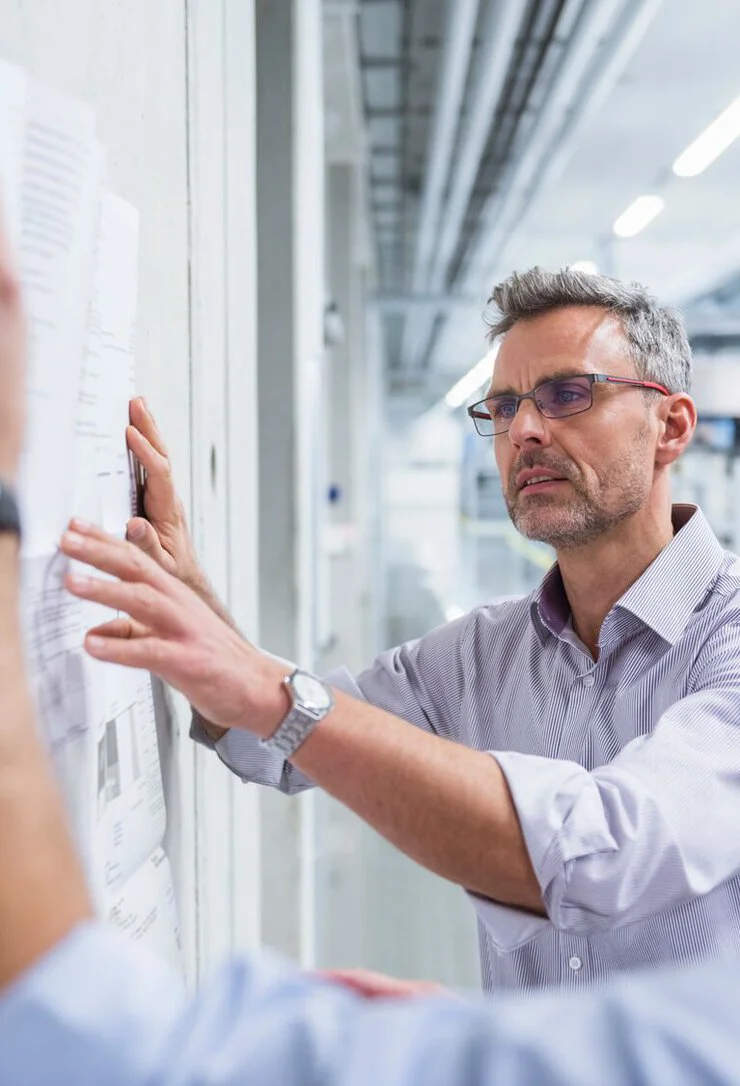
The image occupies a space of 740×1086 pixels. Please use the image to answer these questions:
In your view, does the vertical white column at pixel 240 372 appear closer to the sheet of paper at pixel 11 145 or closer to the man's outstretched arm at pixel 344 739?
the man's outstretched arm at pixel 344 739

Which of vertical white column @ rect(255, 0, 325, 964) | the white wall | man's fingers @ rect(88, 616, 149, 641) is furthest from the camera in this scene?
→ vertical white column @ rect(255, 0, 325, 964)

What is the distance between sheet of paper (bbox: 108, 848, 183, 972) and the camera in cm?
90

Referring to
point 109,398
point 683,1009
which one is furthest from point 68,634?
point 683,1009

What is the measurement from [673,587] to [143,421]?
A: 0.79 m

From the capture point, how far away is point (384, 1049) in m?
0.42

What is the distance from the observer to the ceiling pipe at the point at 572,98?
396cm

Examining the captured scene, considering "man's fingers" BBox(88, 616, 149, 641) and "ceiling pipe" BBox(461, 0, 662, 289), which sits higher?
"ceiling pipe" BBox(461, 0, 662, 289)

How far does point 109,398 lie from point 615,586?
911 mm

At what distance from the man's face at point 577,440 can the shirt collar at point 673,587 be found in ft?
0.35

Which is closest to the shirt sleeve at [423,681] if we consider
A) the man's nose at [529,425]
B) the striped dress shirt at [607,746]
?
the striped dress shirt at [607,746]

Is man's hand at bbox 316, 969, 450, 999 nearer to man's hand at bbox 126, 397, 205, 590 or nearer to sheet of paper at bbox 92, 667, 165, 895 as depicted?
sheet of paper at bbox 92, 667, 165, 895

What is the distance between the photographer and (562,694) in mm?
1372

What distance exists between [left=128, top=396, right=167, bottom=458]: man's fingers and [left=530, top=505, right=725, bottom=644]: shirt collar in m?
0.69

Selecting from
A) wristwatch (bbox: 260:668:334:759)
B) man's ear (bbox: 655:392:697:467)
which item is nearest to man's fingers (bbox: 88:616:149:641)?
wristwatch (bbox: 260:668:334:759)
